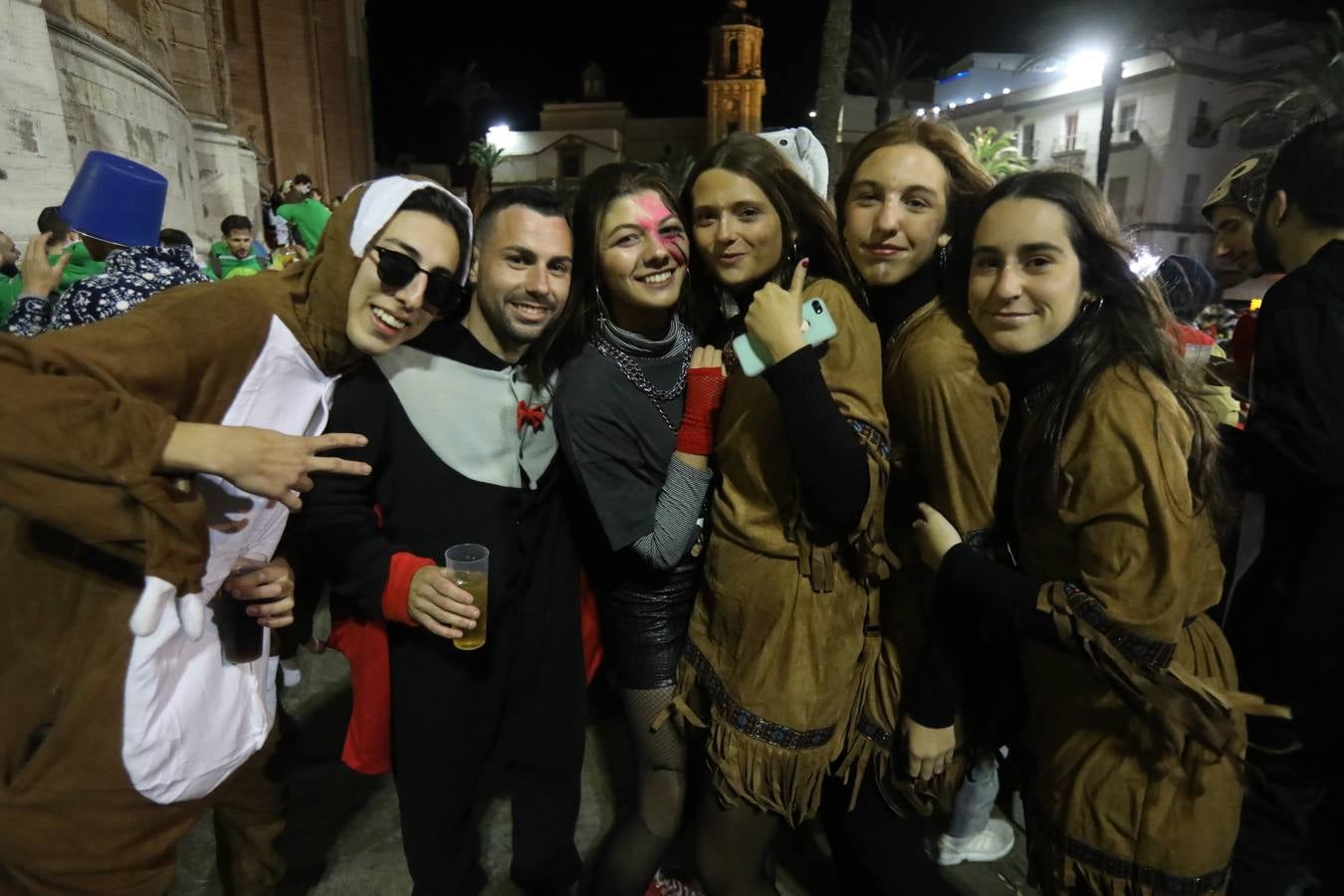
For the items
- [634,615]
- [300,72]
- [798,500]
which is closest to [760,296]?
[798,500]

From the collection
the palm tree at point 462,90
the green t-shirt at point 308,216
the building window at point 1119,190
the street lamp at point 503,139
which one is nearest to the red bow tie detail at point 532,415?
the green t-shirt at point 308,216

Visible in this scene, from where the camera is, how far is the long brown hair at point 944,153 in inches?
85.5

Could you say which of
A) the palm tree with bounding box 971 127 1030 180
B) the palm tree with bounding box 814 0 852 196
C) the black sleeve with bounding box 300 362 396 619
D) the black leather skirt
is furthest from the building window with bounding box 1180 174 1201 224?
the black sleeve with bounding box 300 362 396 619

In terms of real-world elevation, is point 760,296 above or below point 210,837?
above

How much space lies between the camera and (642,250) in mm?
2223

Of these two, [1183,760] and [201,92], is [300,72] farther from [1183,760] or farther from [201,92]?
[1183,760]

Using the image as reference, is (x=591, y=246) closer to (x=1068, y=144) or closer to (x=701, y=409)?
(x=701, y=409)

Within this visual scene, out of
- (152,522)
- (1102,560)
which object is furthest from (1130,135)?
(152,522)

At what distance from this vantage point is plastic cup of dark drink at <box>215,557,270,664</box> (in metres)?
1.85

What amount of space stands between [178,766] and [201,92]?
1802 cm

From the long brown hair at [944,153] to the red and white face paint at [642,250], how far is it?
0.55 m

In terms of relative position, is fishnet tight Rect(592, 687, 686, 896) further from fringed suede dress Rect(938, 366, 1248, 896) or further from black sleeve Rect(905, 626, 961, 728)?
fringed suede dress Rect(938, 366, 1248, 896)

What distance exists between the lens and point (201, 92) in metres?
15.1

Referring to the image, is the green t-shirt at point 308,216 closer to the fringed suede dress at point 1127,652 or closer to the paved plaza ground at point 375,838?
the paved plaza ground at point 375,838
